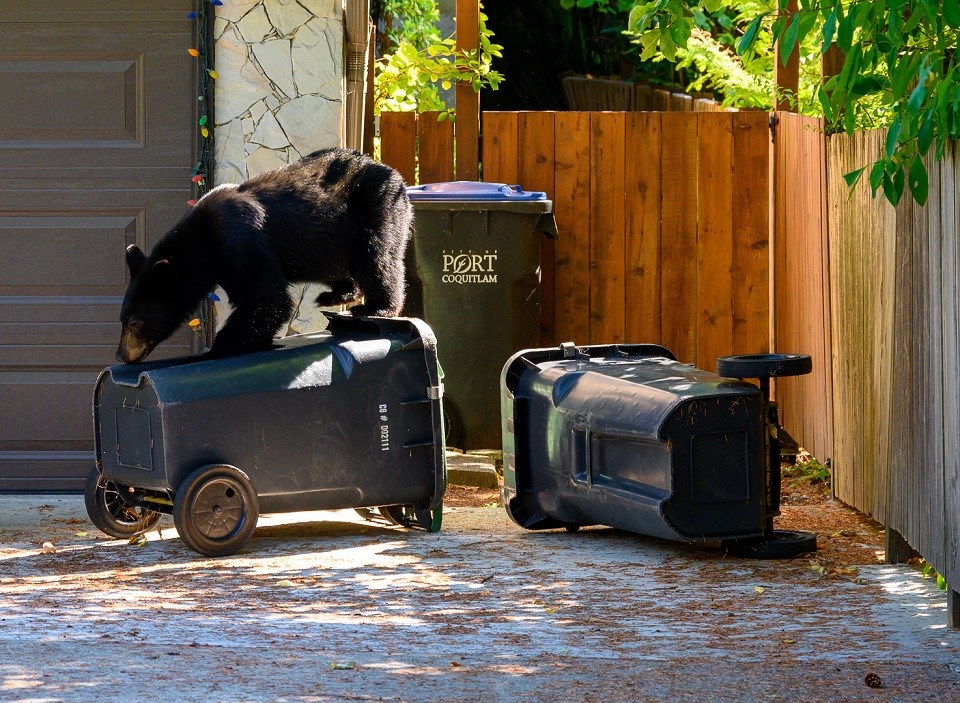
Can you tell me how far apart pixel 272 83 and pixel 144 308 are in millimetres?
1871

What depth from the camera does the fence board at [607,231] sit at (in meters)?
8.14

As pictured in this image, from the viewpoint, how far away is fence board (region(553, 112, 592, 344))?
8.12m

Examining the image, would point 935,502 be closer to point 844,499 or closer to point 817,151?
point 844,499

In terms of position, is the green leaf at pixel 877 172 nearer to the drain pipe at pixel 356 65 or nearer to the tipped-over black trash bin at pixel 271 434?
the tipped-over black trash bin at pixel 271 434

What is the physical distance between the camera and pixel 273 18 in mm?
7012

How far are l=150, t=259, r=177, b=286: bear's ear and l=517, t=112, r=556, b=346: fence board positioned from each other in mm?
Answer: 3037

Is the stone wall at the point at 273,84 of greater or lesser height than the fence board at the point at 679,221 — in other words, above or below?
above

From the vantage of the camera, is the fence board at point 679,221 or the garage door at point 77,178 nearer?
the garage door at point 77,178

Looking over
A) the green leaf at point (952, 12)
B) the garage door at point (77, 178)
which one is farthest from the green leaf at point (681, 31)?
the garage door at point (77, 178)

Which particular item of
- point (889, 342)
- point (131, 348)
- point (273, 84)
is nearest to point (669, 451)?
point (889, 342)

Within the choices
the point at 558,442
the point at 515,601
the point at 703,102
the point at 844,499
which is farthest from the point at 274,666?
the point at 703,102

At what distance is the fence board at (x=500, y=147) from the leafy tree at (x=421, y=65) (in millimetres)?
212

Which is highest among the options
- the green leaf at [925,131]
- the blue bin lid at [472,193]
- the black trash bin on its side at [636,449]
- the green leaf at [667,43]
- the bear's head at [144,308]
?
the green leaf at [667,43]

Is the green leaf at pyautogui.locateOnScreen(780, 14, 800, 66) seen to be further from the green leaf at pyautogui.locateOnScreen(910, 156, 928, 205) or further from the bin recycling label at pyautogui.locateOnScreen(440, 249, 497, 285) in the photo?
the bin recycling label at pyautogui.locateOnScreen(440, 249, 497, 285)
